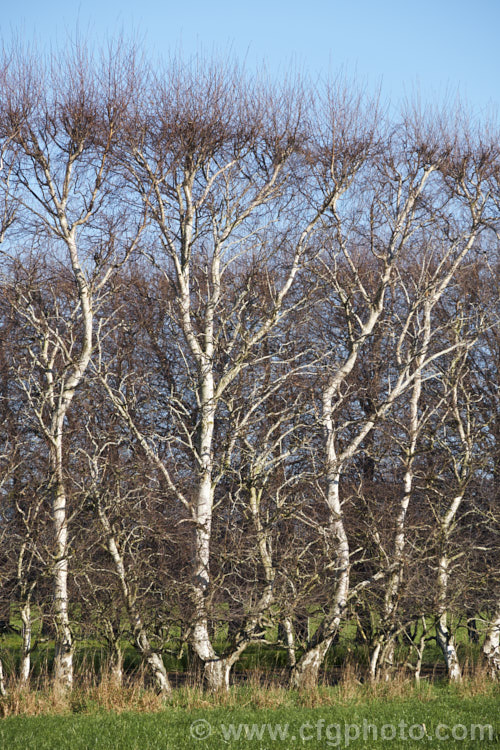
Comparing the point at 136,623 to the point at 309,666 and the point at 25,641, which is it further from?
the point at 309,666

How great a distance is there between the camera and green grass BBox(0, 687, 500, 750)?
7.57 m

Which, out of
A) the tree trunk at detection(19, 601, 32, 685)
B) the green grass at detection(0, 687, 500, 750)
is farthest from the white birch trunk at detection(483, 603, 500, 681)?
the tree trunk at detection(19, 601, 32, 685)

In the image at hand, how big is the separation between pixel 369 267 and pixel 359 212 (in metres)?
3.60

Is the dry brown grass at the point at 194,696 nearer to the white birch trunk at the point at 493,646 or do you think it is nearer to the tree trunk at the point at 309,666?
the tree trunk at the point at 309,666

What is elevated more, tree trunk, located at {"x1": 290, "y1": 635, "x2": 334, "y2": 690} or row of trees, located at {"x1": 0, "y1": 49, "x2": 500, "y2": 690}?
row of trees, located at {"x1": 0, "y1": 49, "x2": 500, "y2": 690}

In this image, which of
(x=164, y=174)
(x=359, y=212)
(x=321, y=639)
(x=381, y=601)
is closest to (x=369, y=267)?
(x=359, y=212)

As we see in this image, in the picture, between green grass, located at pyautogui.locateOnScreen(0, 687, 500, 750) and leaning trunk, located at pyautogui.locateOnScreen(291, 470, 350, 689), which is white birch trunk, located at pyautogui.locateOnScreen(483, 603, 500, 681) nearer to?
leaning trunk, located at pyautogui.locateOnScreen(291, 470, 350, 689)

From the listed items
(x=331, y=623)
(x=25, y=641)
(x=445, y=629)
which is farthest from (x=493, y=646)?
(x=25, y=641)

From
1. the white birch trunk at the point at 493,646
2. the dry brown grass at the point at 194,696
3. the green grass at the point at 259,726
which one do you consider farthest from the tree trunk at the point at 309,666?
the white birch trunk at the point at 493,646

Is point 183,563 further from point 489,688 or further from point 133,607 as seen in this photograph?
point 489,688

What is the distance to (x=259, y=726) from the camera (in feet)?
27.4

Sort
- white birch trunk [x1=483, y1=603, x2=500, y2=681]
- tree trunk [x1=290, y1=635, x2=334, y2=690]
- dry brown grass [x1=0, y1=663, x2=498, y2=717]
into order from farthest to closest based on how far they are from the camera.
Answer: white birch trunk [x1=483, y1=603, x2=500, y2=681]
tree trunk [x1=290, y1=635, x2=334, y2=690]
dry brown grass [x1=0, y1=663, x2=498, y2=717]

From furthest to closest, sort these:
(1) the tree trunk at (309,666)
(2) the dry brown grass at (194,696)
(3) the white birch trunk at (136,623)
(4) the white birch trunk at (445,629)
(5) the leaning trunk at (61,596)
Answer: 1. (4) the white birch trunk at (445,629)
2. (1) the tree trunk at (309,666)
3. (3) the white birch trunk at (136,623)
4. (5) the leaning trunk at (61,596)
5. (2) the dry brown grass at (194,696)

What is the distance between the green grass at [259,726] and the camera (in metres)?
7.57
